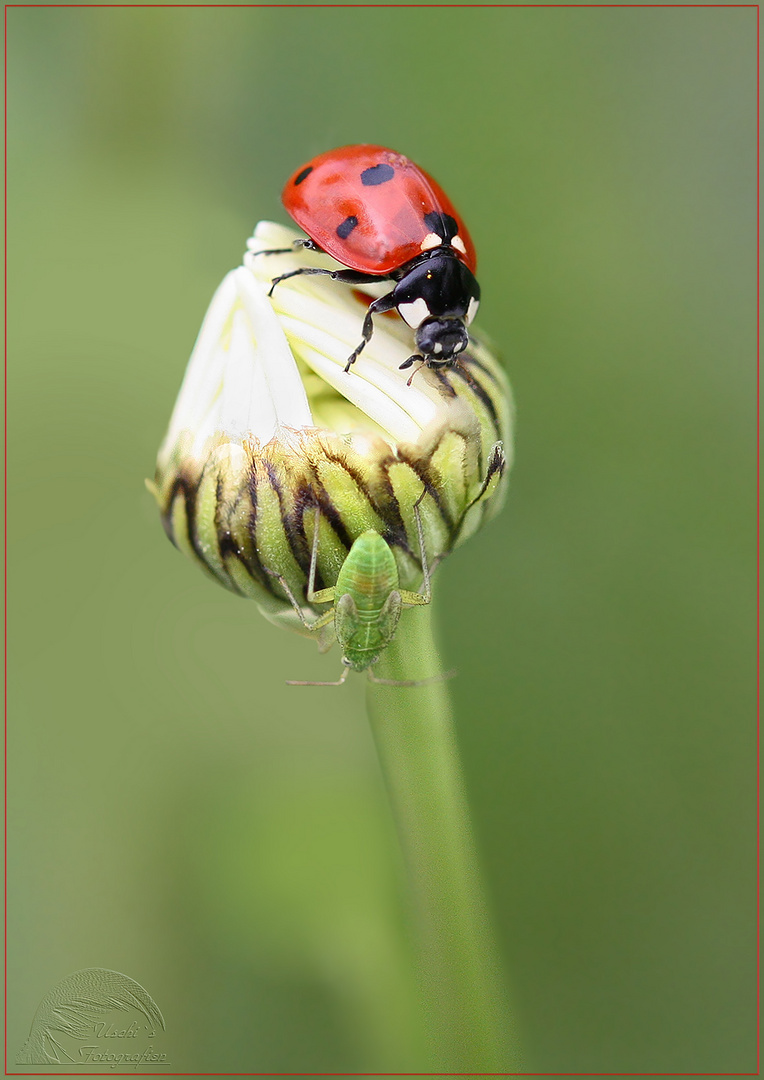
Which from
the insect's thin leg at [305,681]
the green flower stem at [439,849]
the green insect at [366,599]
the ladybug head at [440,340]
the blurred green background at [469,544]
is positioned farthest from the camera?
the blurred green background at [469,544]

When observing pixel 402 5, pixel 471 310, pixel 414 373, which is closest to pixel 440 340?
pixel 414 373

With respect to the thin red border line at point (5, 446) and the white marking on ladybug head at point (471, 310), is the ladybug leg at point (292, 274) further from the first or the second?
the thin red border line at point (5, 446)

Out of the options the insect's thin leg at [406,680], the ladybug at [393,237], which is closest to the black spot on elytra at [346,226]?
the ladybug at [393,237]

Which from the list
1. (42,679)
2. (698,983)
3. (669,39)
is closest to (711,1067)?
(698,983)

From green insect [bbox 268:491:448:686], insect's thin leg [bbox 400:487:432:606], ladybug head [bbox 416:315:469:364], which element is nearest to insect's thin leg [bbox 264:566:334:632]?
green insect [bbox 268:491:448:686]

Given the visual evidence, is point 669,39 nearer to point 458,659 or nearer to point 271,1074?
point 458,659

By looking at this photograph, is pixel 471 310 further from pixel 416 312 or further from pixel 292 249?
pixel 292 249

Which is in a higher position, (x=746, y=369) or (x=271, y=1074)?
(x=746, y=369)

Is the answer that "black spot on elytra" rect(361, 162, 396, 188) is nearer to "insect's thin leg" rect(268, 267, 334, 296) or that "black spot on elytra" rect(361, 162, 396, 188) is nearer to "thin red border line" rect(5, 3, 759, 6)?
"insect's thin leg" rect(268, 267, 334, 296)
